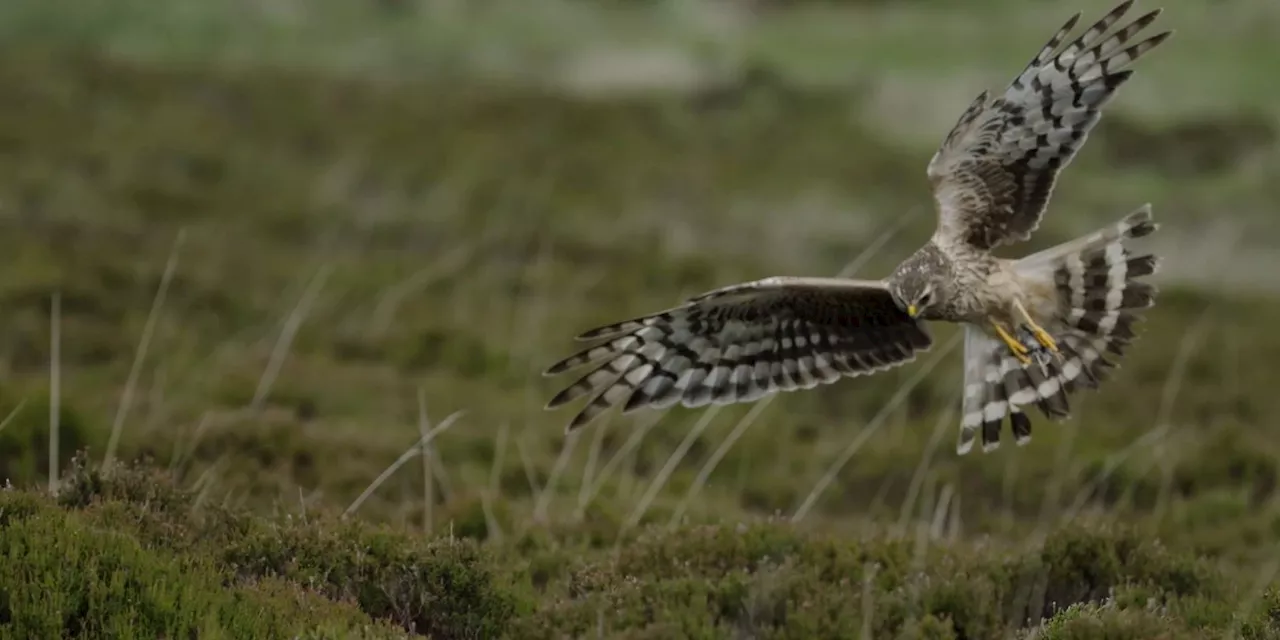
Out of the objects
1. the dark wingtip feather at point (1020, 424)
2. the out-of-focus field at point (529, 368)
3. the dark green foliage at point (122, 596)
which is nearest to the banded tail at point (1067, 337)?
the dark wingtip feather at point (1020, 424)

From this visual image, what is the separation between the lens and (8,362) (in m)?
11.9

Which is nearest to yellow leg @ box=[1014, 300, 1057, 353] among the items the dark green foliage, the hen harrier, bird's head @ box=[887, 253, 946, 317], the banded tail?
the hen harrier

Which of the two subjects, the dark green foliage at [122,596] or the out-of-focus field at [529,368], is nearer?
the dark green foliage at [122,596]

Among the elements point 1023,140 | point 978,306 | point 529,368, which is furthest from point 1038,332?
point 529,368

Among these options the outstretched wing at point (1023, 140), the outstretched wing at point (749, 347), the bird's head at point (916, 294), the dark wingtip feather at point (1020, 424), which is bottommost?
the dark wingtip feather at point (1020, 424)

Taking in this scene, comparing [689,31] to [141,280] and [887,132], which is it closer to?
[887,132]

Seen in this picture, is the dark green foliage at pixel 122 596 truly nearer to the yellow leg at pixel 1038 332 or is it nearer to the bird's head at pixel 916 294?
the bird's head at pixel 916 294

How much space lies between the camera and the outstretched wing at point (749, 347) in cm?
754

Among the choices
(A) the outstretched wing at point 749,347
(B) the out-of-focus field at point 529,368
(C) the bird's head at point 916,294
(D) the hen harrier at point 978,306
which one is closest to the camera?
(B) the out-of-focus field at point 529,368

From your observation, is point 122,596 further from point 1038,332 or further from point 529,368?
point 529,368

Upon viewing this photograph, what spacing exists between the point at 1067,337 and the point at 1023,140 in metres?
1.02

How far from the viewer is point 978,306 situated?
722cm

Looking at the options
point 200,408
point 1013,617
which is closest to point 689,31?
point 200,408

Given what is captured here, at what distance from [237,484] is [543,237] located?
1063 cm
